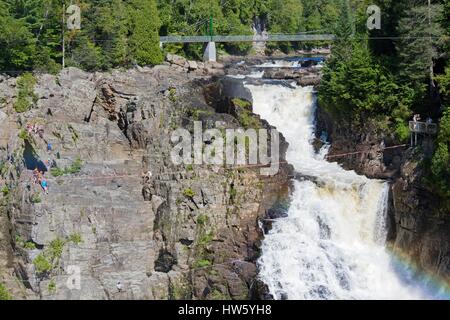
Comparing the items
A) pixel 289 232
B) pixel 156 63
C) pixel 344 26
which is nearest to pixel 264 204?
pixel 289 232

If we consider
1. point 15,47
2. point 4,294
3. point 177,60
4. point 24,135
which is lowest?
point 4,294

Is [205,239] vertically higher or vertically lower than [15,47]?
lower

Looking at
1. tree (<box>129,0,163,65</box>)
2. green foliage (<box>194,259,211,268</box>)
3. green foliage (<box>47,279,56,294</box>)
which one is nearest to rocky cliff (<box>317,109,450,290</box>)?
green foliage (<box>194,259,211,268</box>)

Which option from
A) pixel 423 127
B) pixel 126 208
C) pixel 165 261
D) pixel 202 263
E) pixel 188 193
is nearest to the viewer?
pixel 165 261

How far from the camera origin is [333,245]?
3019 cm

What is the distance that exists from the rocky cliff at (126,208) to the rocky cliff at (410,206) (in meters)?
5.74

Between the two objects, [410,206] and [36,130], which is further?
[36,130]

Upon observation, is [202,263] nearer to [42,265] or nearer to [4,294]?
[42,265]

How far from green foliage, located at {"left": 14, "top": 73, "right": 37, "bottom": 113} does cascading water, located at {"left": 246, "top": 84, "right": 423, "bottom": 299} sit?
18.6 metres

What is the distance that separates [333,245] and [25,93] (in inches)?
912

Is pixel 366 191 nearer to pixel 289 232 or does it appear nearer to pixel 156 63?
pixel 289 232

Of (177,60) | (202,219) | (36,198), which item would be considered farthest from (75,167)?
(177,60)

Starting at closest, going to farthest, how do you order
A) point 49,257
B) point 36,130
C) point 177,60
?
point 49,257, point 36,130, point 177,60

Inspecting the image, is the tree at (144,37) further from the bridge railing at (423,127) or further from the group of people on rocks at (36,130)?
the bridge railing at (423,127)
